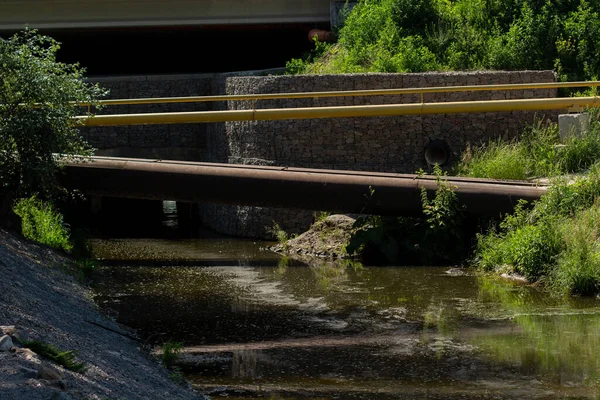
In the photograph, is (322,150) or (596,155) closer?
(596,155)

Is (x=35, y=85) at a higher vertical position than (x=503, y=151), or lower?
higher

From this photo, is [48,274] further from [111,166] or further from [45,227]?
[111,166]

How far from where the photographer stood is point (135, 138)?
24.9 meters

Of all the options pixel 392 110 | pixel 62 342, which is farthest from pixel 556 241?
pixel 62 342

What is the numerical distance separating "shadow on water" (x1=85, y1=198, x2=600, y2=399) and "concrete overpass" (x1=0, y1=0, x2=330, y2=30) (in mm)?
13183

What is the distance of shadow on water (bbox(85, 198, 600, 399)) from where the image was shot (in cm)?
979

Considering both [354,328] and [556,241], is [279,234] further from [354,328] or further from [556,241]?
[354,328]

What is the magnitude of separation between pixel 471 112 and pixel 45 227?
337 inches

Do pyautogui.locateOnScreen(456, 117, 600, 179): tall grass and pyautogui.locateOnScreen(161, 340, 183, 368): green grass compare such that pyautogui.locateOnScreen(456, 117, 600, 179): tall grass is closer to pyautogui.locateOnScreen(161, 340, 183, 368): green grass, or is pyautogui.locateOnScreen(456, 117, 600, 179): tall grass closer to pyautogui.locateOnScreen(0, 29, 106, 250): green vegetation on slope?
pyautogui.locateOnScreen(0, 29, 106, 250): green vegetation on slope

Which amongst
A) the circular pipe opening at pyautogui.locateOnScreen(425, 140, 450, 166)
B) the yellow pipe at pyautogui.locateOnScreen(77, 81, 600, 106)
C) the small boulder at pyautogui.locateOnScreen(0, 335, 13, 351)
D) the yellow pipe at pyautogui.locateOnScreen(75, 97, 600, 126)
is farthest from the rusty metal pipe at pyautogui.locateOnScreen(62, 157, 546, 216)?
the small boulder at pyautogui.locateOnScreen(0, 335, 13, 351)

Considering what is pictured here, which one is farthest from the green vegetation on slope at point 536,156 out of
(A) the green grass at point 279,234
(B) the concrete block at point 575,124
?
(A) the green grass at point 279,234

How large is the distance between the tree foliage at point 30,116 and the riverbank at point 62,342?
1393 millimetres

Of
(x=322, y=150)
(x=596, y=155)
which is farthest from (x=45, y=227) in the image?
(x=596, y=155)

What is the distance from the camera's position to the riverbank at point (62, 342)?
688cm
